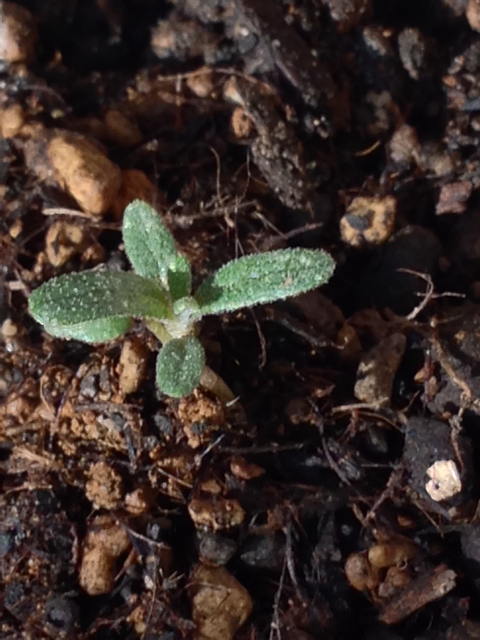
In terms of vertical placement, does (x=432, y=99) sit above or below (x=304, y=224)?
above

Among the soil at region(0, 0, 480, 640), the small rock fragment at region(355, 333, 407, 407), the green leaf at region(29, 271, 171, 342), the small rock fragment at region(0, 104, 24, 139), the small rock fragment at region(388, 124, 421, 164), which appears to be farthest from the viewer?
the small rock fragment at region(388, 124, 421, 164)

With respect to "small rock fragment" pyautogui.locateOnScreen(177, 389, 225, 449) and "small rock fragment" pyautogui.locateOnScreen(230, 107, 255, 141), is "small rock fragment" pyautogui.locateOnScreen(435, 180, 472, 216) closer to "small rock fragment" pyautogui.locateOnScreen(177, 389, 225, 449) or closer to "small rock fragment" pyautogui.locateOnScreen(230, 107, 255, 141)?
"small rock fragment" pyautogui.locateOnScreen(230, 107, 255, 141)

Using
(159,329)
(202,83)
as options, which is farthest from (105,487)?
(202,83)

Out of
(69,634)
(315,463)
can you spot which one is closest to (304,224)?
(315,463)

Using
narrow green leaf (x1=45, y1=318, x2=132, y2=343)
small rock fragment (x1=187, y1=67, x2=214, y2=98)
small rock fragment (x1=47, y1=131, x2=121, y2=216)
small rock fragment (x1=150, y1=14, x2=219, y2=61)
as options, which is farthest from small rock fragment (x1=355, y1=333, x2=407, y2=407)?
small rock fragment (x1=150, y1=14, x2=219, y2=61)

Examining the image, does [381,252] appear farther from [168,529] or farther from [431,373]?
[168,529]
